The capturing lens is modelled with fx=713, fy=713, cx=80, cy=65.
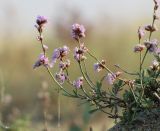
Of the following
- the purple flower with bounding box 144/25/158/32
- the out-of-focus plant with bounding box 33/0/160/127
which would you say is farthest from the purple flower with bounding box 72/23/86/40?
the purple flower with bounding box 144/25/158/32

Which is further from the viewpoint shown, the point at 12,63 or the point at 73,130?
the point at 12,63

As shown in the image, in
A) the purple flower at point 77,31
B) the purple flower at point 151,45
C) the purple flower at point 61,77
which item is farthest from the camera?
the purple flower at point 61,77

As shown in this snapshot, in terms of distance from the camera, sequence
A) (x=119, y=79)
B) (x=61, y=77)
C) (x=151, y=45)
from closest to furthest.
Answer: (x=151, y=45)
(x=119, y=79)
(x=61, y=77)

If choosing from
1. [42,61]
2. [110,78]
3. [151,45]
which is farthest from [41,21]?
[151,45]

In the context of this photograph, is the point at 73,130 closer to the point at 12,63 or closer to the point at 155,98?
the point at 155,98

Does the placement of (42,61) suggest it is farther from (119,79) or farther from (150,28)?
(150,28)

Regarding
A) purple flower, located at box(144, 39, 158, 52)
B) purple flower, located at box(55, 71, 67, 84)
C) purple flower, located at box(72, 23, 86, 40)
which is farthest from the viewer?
purple flower, located at box(55, 71, 67, 84)

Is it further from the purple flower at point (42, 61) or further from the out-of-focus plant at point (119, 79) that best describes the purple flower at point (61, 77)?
the purple flower at point (42, 61)

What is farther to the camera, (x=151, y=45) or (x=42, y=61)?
(x=42, y=61)

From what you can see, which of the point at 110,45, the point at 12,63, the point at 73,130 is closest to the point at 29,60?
the point at 12,63

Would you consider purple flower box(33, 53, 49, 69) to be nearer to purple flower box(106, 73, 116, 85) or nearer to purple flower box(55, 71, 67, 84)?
purple flower box(55, 71, 67, 84)

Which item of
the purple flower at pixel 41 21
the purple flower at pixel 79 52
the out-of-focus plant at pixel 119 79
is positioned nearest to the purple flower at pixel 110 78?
the out-of-focus plant at pixel 119 79
